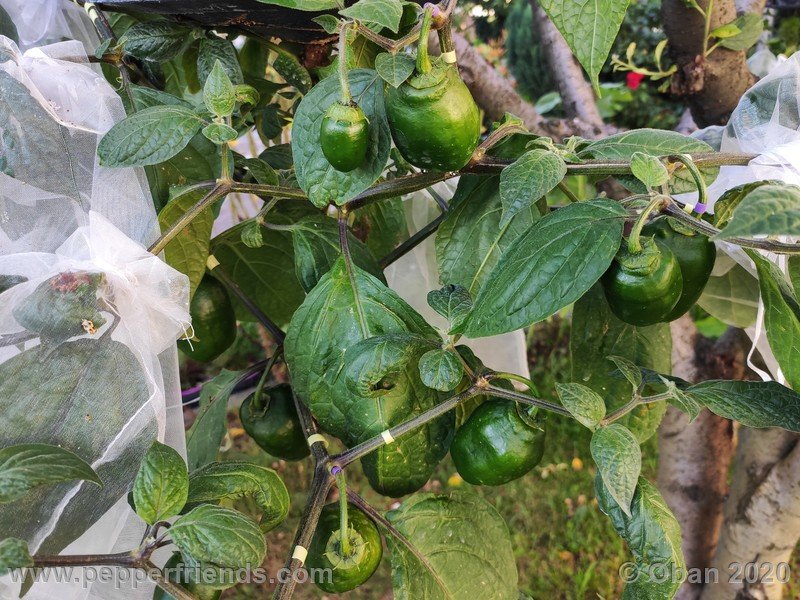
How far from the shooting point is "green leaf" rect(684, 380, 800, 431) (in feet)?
1.61

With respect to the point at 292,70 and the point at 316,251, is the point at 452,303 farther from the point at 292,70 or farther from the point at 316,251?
the point at 292,70

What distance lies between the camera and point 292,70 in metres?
0.72

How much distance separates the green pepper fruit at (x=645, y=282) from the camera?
0.46 m

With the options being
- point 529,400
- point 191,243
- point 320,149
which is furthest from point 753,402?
point 191,243

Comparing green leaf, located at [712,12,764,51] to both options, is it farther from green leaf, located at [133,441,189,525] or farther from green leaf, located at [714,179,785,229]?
green leaf, located at [133,441,189,525]

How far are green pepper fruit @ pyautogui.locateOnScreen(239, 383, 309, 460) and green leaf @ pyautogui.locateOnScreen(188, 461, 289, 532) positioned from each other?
14 cm

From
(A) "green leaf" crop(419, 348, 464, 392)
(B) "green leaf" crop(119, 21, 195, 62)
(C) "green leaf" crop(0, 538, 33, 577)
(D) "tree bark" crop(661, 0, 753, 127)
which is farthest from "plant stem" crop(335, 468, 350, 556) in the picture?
(D) "tree bark" crop(661, 0, 753, 127)

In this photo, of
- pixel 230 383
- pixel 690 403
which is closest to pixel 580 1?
pixel 690 403

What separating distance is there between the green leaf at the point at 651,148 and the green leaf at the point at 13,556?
489 mm

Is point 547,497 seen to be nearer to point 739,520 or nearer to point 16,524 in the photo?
point 739,520

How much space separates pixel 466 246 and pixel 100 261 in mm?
304

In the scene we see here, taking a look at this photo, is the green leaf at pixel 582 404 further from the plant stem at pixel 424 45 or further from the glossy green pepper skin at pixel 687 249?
the plant stem at pixel 424 45

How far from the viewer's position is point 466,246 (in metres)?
0.60

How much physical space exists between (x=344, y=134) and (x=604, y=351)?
340mm
